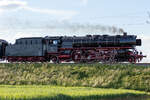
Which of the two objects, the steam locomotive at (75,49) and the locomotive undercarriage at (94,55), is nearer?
the locomotive undercarriage at (94,55)

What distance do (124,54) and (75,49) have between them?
650 cm

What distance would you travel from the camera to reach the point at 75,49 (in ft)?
133

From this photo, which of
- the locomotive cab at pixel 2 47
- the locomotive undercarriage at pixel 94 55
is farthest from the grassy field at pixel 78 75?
the locomotive cab at pixel 2 47

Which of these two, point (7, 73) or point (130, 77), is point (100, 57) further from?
point (7, 73)

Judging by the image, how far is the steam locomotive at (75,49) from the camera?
38.3 meters

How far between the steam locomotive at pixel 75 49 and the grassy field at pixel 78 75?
3224 millimetres

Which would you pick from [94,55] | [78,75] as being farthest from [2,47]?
[78,75]

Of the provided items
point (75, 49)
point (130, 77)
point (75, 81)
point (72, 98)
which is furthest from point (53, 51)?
point (72, 98)

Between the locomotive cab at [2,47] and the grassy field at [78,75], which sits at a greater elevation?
the locomotive cab at [2,47]

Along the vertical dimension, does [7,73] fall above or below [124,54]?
below

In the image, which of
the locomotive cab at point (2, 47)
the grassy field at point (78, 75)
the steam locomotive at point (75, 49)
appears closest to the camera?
the grassy field at point (78, 75)

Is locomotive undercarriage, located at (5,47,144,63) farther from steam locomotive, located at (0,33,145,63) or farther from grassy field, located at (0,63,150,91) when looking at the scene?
grassy field, located at (0,63,150,91)

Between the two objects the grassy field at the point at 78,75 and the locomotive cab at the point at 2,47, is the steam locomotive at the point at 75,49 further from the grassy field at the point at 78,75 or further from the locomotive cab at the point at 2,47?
the grassy field at the point at 78,75

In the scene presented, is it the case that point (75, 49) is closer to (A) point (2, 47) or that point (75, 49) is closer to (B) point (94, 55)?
(B) point (94, 55)
